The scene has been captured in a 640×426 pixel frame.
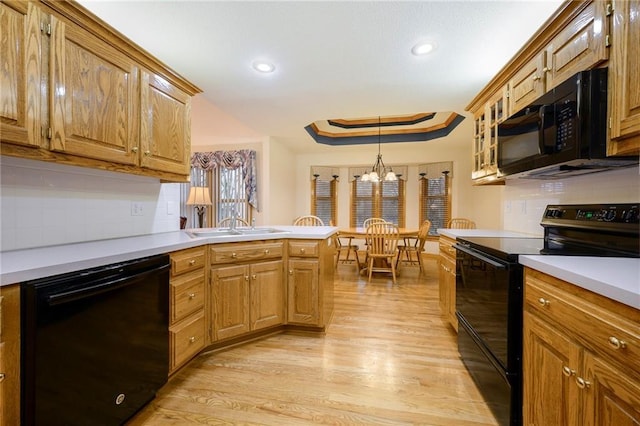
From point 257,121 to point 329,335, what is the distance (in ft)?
10.1

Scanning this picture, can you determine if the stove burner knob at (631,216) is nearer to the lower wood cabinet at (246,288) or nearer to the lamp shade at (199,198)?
the lower wood cabinet at (246,288)

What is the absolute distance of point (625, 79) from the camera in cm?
108

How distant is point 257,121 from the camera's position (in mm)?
3834

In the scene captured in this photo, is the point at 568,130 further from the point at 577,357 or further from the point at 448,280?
the point at 448,280

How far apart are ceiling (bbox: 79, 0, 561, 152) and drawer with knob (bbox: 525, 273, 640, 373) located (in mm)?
1703

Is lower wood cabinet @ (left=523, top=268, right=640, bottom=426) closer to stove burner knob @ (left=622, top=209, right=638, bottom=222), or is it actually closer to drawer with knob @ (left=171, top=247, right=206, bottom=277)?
stove burner knob @ (left=622, top=209, right=638, bottom=222)

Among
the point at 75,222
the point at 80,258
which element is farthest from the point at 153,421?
the point at 75,222

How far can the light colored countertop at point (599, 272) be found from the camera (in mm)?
740

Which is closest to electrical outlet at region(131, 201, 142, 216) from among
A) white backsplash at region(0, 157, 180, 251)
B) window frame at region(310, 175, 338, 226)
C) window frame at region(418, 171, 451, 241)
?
white backsplash at region(0, 157, 180, 251)

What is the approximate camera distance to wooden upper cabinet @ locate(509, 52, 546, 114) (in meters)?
1.65

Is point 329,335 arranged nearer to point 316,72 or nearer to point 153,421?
point 153,421

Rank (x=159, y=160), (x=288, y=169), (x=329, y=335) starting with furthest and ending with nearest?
(x=288, y=169)
(x=329, y=335)
(x=159, y=160)

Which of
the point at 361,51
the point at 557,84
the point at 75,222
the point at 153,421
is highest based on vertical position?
the point at 361,51

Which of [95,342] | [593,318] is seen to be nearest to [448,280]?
[593,318]
